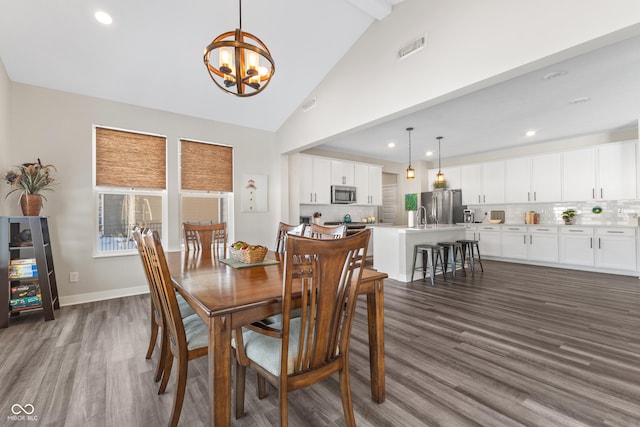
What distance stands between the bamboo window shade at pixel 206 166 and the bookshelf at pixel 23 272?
Answer: 1.84 meters

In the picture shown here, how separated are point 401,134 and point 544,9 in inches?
136

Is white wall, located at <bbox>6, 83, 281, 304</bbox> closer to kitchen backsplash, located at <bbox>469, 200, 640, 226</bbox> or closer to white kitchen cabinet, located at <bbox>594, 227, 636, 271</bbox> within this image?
kitchen backsplash, located at <bbox>469, 200, 640, 226</bbox>

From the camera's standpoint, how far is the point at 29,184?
322cm

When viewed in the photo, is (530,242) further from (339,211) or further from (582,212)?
(339,211)

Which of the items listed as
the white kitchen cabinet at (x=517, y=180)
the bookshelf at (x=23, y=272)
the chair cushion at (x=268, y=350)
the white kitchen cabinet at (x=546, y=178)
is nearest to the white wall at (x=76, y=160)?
the bookshelf at (x=23, y=272)

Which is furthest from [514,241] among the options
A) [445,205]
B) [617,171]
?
[617,171]

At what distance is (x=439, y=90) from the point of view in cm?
289

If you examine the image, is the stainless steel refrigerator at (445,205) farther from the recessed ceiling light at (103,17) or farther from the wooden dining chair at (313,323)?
the recessed ceiling light at (103,17)

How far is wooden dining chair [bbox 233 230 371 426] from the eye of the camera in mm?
1188

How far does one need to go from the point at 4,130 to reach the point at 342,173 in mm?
5479

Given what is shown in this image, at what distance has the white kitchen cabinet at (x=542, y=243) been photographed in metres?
5.77

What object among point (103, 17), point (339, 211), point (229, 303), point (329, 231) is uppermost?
point (103, 17)

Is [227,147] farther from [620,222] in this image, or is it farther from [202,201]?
[620,222]

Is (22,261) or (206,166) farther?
(206,166)
